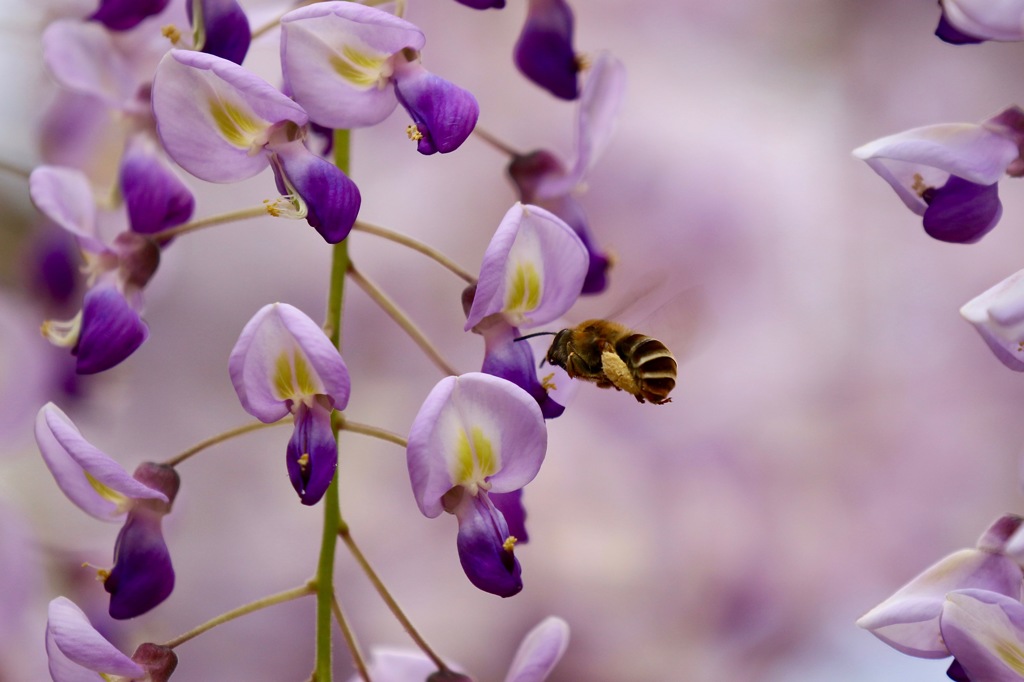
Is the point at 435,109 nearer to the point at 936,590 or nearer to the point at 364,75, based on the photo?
the point at 364,75

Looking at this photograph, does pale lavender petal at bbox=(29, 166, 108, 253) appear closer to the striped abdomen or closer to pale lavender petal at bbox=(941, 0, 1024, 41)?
the striped abdomen

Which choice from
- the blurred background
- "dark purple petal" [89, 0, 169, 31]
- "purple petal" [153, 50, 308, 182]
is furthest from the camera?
the blurred background

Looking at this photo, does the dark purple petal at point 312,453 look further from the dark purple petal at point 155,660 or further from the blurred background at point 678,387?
the blurred background at point 678,387

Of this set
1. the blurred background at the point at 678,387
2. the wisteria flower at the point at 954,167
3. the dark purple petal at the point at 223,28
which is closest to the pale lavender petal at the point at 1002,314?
the wisteria flower at the point at 954,167

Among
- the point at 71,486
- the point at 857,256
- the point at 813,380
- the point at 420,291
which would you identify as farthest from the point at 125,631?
the point at 857,256

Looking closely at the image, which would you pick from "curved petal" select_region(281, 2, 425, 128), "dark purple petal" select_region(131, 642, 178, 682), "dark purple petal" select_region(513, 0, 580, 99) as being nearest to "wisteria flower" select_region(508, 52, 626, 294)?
"dark purple petal" select_region(513, 0, 580, 99)

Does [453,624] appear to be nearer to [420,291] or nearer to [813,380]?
[420,291]
